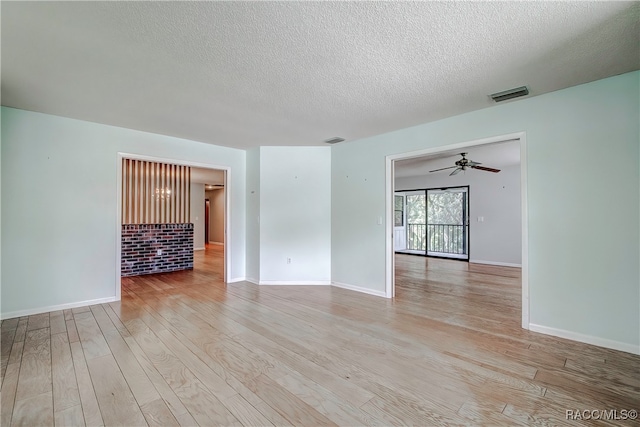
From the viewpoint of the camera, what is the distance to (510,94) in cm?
284

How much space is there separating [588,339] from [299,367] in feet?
8.72

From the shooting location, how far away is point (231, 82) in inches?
103

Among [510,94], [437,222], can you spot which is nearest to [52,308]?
[510,94]

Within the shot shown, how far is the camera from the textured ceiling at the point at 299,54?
1748 millimetres

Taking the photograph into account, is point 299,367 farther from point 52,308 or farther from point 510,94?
point 52,308

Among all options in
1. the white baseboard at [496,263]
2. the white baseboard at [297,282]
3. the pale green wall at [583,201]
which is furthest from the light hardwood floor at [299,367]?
the white baseboard at [496,263]

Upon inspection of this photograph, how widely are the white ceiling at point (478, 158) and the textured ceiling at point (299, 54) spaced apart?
2216 mm

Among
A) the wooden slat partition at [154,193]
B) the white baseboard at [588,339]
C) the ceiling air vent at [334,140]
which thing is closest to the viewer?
the white baseboard at [588,339]

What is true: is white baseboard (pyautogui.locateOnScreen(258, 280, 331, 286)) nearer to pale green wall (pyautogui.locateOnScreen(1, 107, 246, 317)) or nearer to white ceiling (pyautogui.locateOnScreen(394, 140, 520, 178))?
pale green wall (pyautogui.locateOnScreen(1, 107, 246, 317))

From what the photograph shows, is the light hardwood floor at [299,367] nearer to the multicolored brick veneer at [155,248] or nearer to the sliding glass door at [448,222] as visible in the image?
the multicolored brick veneer at [155,248]

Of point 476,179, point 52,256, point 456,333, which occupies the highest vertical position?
point 476,179

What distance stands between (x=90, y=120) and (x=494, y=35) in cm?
451

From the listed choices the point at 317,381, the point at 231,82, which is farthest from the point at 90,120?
the point at 317,381

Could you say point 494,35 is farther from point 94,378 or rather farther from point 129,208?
point 129,208
